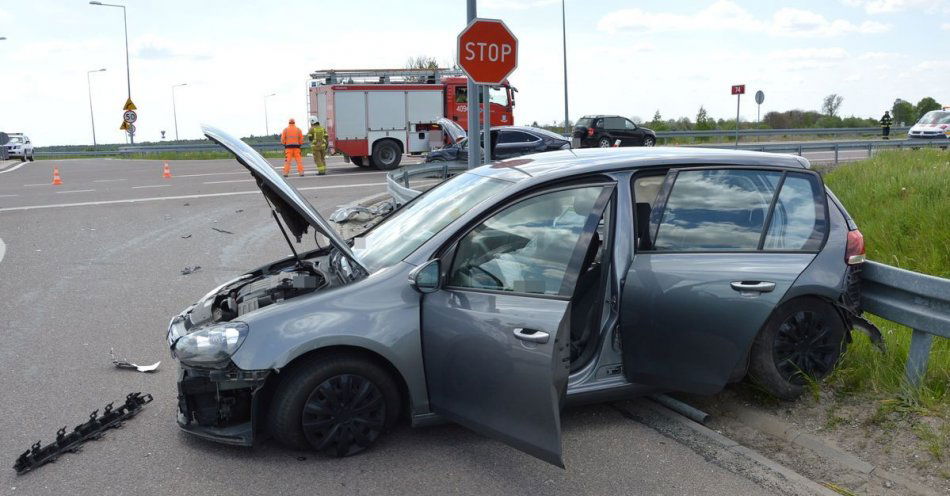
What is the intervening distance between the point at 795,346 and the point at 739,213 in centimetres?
85

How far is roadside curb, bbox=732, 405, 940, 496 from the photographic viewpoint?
408 centimetres

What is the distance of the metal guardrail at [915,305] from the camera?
184 inches

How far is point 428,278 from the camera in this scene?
4277 millimetres

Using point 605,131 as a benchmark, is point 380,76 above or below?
above

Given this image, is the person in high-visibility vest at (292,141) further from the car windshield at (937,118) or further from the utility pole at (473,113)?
the car windshield at (937,118)

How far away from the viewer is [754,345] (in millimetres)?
4926

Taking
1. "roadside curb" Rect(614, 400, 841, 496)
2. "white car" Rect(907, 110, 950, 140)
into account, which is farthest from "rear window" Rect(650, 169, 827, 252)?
"white car" Rect(907, 110, 950, 140)

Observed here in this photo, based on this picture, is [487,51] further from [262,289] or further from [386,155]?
[386,155]

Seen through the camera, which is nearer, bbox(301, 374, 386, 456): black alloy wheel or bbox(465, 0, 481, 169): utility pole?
bbox(301, 374, 386, 456): black alloy wheel

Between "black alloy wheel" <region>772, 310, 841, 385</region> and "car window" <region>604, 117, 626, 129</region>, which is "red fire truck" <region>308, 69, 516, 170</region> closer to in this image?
"car window" <region>604, 117, 626, 129</region>

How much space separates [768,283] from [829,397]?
891mm

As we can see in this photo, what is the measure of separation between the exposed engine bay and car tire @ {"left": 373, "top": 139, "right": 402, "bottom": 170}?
21.6 metres

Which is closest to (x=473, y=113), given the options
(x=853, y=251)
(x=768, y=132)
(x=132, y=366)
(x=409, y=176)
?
(x=409, y=176)

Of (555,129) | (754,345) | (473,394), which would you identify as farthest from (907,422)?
(555,129)
